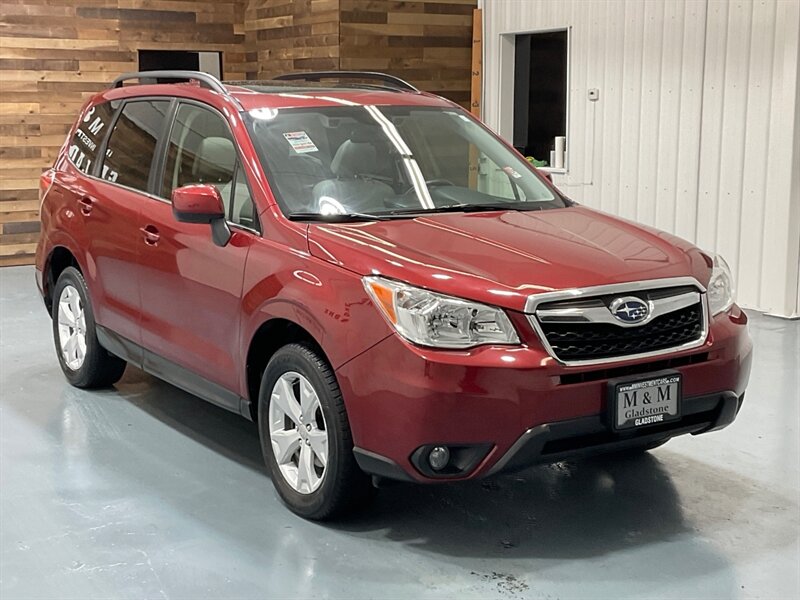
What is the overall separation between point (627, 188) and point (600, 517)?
5.23 m

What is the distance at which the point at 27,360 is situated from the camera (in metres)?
6.38

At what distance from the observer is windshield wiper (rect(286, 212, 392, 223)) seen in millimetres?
3994

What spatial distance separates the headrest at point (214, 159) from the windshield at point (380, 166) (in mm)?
153

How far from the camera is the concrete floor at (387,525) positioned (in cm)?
342

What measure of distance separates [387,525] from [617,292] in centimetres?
116

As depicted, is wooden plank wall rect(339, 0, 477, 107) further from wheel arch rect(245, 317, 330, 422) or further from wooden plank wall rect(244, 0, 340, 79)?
wheel arch rect(245, 317, 330, 422)

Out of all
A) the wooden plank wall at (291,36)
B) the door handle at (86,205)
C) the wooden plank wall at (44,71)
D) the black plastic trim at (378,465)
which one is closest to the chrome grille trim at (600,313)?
the black plastic trim at (378,465)

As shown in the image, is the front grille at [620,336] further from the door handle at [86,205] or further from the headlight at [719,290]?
the door handle at [86,205]

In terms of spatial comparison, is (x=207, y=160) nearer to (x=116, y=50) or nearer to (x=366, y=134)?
(x=366, y=134)

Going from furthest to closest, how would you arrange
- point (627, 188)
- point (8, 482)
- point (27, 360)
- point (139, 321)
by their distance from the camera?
point (627, 188) → point (27, 360) → point (139, 321) → point (8, 482)

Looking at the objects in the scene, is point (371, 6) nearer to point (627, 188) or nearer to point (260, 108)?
point (627, 188)

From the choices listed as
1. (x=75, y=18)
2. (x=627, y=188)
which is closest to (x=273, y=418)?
(x=627, y=188)

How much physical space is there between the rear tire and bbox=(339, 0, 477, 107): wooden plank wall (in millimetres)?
5022

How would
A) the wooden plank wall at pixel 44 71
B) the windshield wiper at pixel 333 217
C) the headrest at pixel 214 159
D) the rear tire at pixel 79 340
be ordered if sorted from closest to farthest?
1. the windshield wiper at pixel 333 217
2. the headrest at pixel 214 159
3. the rear tire at pixel 79 340
4. the wooden plank wall at pixel 44 71
